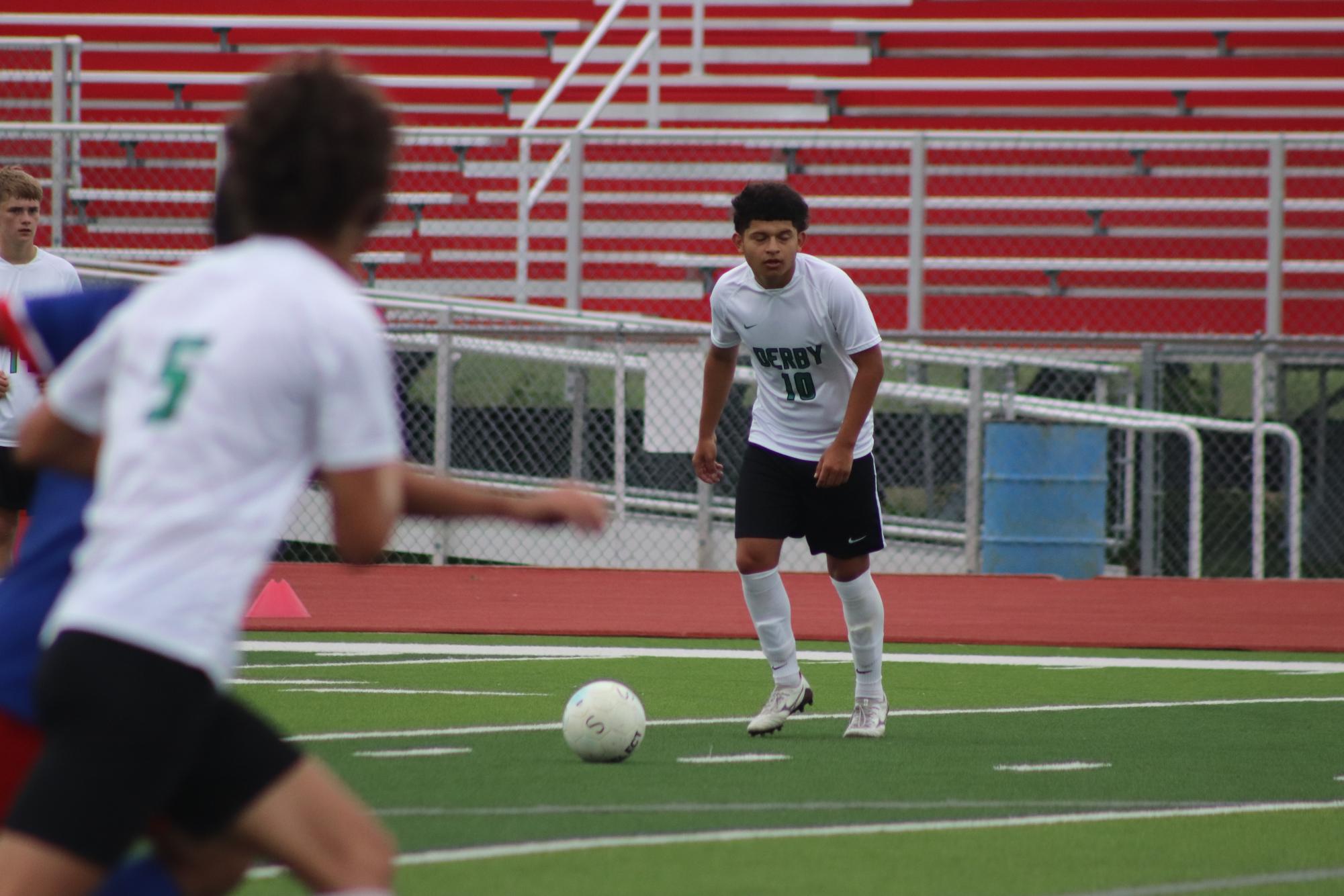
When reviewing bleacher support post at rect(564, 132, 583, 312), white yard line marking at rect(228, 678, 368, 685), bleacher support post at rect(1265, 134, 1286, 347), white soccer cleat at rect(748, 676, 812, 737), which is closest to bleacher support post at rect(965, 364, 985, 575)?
bleacher support post at rect(1265, 134, 1286, 347)

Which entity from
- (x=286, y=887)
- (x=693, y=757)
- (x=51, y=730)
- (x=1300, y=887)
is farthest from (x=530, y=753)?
(x=51, y=730)

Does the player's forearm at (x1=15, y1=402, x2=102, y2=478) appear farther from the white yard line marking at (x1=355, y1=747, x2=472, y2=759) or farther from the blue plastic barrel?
the blue plastic barrel

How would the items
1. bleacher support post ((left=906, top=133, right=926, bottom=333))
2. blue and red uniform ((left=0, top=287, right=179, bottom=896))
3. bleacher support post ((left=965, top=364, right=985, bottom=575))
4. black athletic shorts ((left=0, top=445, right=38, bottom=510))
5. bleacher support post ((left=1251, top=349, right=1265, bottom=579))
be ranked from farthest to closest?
bleacher support post ((left=906, top=133, right=926, bottom=333))
bleacher support post ((left=965, top=364, right=985, bottom=575))
bleacher support post ((left=1251, top=349, right=1265, bottom=579))
black athletic shorts ((left=0, top=445, right=38, bottom=510))
blue and red uniform ((left=0, top=287, right=179, bottom=896))

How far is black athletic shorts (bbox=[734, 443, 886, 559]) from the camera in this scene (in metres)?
7.36

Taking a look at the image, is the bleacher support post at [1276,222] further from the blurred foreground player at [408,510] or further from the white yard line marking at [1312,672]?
the blurred foreground player at [408,510]

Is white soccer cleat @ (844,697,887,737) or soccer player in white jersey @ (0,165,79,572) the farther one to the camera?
soccer player in white jersey @ (0,165,79,572)

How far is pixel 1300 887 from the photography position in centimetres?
467

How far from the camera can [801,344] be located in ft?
24.1

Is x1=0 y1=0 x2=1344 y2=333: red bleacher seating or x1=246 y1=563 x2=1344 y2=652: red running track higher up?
x1=0 y1=0 x2=1344 y2=333: red bleacher seating

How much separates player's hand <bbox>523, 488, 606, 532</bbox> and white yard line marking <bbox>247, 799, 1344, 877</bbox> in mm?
1957

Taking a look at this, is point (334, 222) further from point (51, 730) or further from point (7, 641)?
point (7, 641)

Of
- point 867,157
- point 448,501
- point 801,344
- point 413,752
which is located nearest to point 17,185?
point 413,752

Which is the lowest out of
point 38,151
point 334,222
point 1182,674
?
point 1182,674

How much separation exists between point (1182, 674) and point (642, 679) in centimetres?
273
